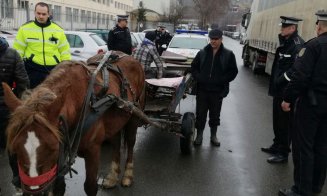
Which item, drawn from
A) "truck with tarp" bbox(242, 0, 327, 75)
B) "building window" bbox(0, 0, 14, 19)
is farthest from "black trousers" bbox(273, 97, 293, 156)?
"building window" bbox(0, 0, 14, 19)

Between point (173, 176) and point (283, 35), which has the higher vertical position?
point (283, 35)

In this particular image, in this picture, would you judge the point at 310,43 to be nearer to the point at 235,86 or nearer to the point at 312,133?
the point at 312,133

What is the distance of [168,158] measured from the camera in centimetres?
555

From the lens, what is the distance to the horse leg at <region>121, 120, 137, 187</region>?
4555mm

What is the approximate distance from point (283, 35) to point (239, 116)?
141 inches

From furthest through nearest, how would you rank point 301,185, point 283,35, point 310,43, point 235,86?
point 235,86 → point 283,35 → point 301,185 → point 310,43

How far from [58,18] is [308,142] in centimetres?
2904

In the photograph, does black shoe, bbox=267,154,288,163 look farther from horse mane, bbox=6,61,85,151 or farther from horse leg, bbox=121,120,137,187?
horse mane, bbox=6,61,85,151

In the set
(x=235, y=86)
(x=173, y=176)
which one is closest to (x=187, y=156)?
(x=173, y=176)

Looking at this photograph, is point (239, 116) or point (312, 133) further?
point (239, 116)

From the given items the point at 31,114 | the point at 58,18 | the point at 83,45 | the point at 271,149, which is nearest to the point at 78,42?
the point at 83,45

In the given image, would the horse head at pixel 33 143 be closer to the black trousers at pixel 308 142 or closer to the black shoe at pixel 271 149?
the black trousers at pixel 308 142

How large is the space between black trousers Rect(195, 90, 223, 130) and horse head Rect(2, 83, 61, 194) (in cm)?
409

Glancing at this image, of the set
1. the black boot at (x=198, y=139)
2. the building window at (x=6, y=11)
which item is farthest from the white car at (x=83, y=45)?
the building window at (x=6, y=11)
